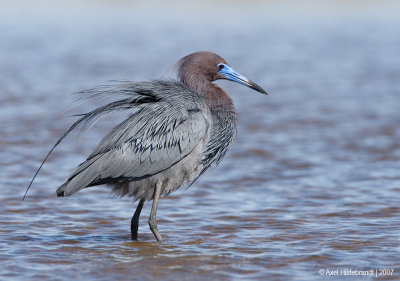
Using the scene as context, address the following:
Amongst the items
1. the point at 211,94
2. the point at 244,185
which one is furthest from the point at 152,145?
the point at 244,185

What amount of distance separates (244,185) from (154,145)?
2361 mm

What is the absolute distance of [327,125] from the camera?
40.1ft

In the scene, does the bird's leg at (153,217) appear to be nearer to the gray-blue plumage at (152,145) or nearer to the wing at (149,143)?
the gray-blue plumage at (152,145)

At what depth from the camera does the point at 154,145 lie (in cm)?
689

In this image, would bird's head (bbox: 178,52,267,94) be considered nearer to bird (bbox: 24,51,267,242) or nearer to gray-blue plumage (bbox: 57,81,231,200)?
bird (bbox: 24,51,267,242)

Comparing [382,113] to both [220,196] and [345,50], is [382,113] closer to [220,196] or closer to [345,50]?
[220,196]

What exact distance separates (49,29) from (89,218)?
19.6 m

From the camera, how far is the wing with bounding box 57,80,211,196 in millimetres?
6805

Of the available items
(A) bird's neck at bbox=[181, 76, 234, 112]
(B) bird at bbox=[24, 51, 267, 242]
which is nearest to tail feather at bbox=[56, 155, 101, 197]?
(B) bird at bbox=[24, 51, 267, 242]

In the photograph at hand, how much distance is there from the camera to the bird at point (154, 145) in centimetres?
682


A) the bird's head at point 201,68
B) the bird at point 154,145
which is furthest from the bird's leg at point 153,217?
the bird's head at point 201,68

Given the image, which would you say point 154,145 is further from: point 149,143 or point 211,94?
point 211,94

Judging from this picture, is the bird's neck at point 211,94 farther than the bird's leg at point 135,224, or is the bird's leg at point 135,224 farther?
the bird's neck at point 211,94

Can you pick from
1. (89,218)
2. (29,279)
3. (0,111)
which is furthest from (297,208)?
(0,111)
